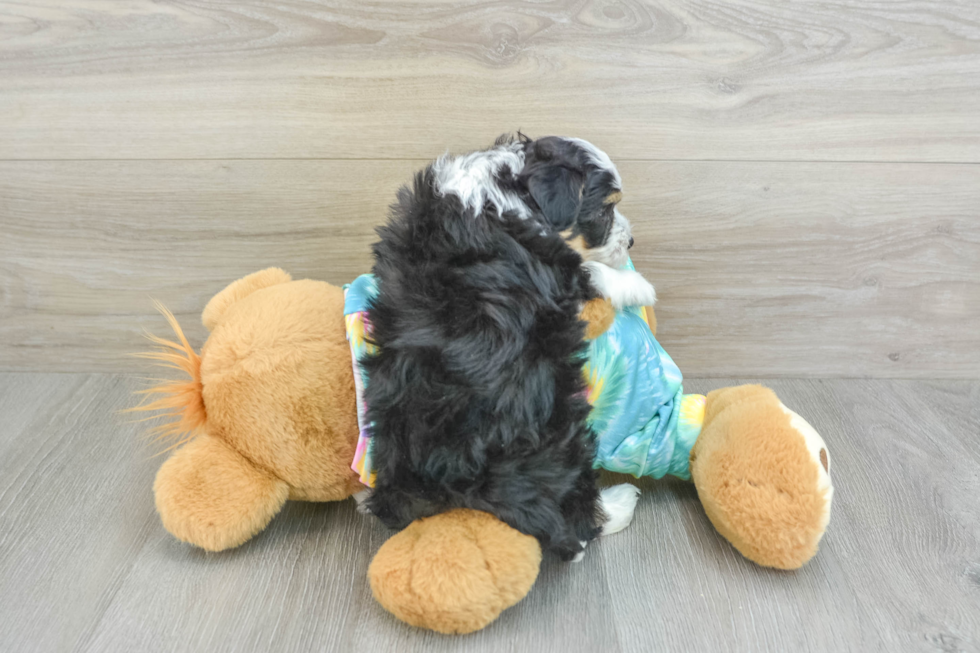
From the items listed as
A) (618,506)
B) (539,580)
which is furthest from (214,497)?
(618,506)

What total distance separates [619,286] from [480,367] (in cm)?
21

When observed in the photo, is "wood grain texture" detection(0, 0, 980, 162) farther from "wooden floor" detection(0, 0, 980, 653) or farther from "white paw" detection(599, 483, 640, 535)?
"white paw" detection(599, 483, 640, 535)

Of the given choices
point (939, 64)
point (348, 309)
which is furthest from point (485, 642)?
point (939, 64)

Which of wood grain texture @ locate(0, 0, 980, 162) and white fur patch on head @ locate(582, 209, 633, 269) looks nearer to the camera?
white fur patch on head @ locate(582, 209, 633, 269)

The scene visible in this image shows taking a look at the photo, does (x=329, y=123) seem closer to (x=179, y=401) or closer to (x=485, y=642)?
(x=179, y=401)

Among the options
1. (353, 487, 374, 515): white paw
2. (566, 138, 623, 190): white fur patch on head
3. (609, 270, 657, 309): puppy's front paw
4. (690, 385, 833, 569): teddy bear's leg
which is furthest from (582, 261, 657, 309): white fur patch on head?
(353, 487, 374, 515): white paw

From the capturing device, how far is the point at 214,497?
0.75 metres

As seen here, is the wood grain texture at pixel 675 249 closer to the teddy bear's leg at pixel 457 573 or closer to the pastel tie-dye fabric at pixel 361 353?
the pastel tie-dye fabric at pixel 361 353

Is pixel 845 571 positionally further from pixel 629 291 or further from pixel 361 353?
pixel 361 353

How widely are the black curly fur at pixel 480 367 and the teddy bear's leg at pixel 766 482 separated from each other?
20 centimetres

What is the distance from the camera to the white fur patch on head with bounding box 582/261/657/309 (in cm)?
75

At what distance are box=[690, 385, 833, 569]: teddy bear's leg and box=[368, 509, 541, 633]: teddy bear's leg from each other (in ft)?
0.83

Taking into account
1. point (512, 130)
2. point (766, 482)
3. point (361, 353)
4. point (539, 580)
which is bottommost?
point (539, 580)

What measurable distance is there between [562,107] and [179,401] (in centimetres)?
66
